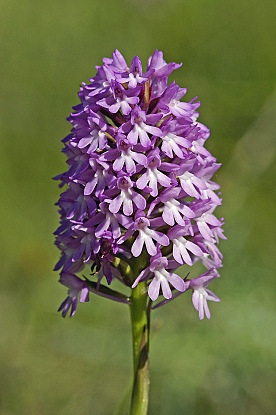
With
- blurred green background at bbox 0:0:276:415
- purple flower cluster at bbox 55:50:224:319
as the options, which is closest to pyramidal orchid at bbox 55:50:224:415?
purple flower cluster at bbox 55:50:224:319

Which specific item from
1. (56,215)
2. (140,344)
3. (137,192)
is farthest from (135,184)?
(56,215)

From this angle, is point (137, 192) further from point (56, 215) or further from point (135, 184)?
point (56, 215)

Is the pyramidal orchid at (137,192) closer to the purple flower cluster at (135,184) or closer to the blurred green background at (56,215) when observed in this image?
the purple flower cluster at (135,184)

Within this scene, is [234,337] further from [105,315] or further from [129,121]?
[129,121]

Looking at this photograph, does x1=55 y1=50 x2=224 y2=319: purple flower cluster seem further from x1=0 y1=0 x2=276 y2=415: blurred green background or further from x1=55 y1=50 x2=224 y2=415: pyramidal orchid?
x1=0 y1=0 x2=276 y2=415: blurred green background

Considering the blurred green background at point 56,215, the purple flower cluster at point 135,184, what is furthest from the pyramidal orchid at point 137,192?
the blurred green background at point 56,215

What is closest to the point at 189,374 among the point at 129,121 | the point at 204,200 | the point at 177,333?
the point at 177,333
